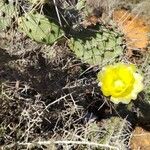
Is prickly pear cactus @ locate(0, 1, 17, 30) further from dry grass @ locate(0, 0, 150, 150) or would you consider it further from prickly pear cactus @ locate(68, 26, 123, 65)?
prickly pear cactus @ locate(68, 26, 123, 65)

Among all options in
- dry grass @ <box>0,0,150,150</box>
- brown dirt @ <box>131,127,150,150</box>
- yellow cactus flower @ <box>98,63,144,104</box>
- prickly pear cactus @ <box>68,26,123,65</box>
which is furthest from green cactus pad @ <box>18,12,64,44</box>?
brown dirt @ <box>131,127,150,150</box>

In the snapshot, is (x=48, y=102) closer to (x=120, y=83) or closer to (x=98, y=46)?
(x=98, y=46)

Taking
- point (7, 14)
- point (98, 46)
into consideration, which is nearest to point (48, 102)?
point (98, 46)

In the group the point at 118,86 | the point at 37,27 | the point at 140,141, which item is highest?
the point at 37,27

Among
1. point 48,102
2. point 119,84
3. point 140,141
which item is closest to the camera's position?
point 119,84

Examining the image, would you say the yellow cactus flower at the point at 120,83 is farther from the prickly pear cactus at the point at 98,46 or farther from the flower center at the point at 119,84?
the prickly pear cactus at the point at 98,46

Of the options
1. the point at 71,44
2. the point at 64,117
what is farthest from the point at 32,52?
the point at 64,117

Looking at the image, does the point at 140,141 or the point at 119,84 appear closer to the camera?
the point at 119,84

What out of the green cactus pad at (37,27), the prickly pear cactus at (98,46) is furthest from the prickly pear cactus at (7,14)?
the prickly pear cactus at (98,46)
